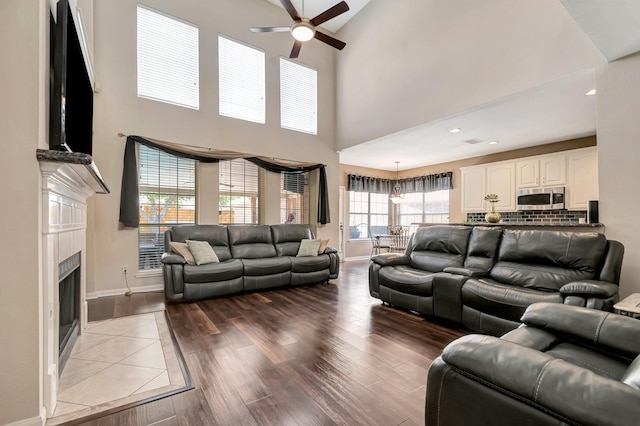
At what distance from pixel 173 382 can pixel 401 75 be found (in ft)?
18.0

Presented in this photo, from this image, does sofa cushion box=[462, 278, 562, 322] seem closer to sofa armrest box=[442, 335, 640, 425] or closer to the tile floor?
sofa armrest box=[442, 335, 640, 425]

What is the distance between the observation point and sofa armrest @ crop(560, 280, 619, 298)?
2244mm

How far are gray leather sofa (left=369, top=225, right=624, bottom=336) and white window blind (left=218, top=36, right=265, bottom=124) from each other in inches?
151

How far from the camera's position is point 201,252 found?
416 centimetres

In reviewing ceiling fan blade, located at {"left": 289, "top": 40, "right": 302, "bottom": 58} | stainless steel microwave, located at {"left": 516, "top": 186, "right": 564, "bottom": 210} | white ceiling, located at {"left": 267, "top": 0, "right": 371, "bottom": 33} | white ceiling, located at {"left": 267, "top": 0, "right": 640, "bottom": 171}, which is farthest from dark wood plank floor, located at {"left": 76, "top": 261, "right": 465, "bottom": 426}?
white ceiling, located at {"left": 267, "top": 0, "right": 371, "bottom": 33}

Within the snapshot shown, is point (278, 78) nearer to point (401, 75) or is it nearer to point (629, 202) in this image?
point (401, 75)

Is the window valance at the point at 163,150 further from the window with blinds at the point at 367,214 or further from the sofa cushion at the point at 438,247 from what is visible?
the sofa cushion at the point at 438,247

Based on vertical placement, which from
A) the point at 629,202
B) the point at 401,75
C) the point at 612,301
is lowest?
the point at 612,301

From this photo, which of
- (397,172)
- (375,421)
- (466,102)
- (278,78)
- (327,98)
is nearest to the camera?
(375,421)

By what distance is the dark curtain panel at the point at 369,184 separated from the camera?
8218mm

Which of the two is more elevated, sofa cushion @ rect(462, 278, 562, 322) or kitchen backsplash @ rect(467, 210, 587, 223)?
kitchen backsplash @ rect(467, 210, 587, 223)

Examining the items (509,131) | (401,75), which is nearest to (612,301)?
(509,131)

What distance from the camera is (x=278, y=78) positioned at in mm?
6047

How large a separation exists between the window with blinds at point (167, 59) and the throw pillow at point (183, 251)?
2456 millimetres
